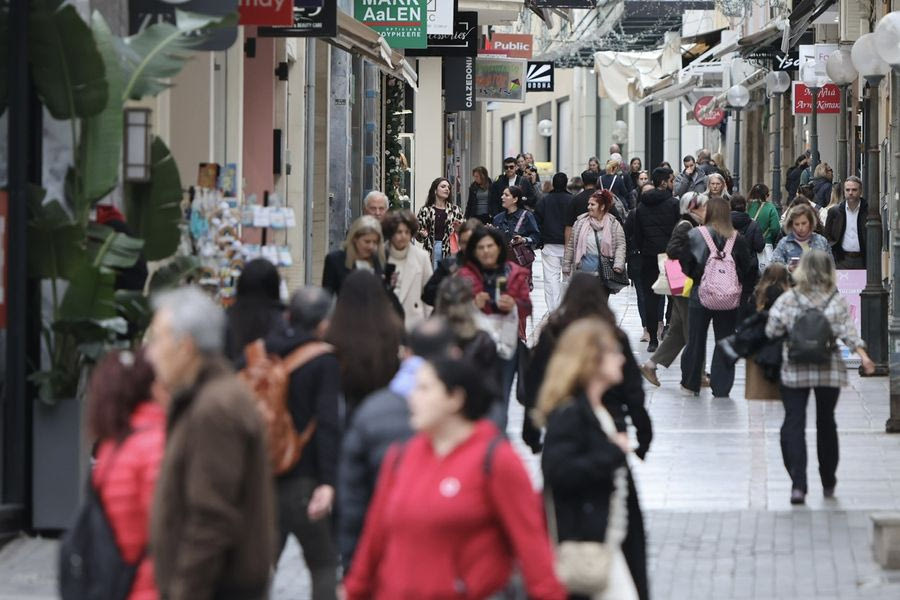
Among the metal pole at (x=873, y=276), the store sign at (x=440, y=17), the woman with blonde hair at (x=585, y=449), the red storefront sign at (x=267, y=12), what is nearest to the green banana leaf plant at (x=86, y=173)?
the red storefront sign at (x=267, y=12)

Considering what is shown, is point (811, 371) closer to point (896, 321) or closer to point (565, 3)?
point (896, 321)

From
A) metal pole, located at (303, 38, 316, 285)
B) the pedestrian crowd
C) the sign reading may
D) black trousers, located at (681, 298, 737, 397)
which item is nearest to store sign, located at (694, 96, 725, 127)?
the sign reading may

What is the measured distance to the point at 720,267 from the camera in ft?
55.2

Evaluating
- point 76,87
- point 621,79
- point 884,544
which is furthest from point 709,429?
point 621,79

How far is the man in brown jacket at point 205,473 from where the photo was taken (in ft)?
17.7

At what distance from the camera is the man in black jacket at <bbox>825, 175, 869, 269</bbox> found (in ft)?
65.4

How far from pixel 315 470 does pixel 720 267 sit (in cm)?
947

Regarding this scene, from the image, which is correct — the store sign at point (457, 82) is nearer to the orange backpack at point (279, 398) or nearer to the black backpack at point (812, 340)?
the black backpack at point (812, 340)

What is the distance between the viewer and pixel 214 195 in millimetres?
13609

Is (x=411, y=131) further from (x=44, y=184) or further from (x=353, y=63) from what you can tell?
(x=44, y=184)

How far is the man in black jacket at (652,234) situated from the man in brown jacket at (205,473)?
15949 mm

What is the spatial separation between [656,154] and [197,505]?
223ft

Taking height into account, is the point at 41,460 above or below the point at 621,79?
below

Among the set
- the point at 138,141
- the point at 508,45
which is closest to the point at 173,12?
the point at 138,141
